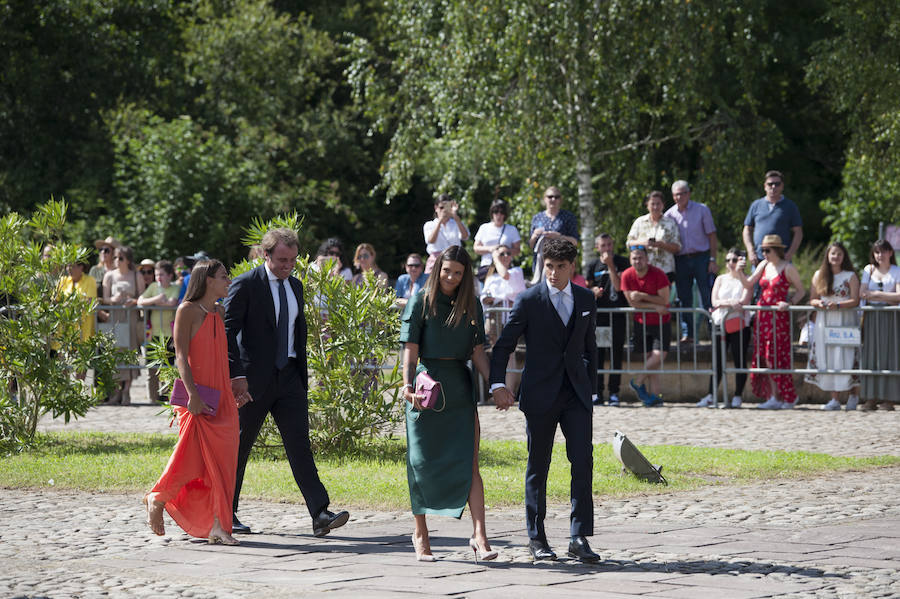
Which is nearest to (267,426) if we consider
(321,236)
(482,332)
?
(482,332)

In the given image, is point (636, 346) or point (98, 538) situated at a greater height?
point (636, 346)

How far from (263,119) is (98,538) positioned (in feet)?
104

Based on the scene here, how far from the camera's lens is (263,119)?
A: 1553 inches

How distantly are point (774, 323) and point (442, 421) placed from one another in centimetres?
935

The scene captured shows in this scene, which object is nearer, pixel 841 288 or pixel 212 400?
pixel 212 400

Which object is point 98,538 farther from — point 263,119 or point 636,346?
point 263,119

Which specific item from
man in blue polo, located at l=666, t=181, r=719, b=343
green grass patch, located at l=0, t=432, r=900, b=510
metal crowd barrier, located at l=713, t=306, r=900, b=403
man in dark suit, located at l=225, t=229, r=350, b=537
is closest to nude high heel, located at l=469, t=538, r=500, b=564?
man in dark suit, located at l=225, t=229, r=350, b=537

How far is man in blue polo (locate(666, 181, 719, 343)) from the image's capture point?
17.7m

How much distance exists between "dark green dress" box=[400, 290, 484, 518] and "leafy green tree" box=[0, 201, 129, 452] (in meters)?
6.05

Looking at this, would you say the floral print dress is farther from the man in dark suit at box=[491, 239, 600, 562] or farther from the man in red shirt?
the man in dark suit at box=[491, 239, 600, 562]

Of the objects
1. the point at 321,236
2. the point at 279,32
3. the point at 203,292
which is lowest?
the point at 203,292

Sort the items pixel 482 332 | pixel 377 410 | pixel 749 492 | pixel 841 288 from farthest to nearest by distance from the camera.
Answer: pixel 841 288 < pixel 377 410 < pixel 749 492 < pixel 482 332

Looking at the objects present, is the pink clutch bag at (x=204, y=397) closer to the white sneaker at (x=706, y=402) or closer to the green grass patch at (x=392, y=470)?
the green grass patch at (x=392, y=470)

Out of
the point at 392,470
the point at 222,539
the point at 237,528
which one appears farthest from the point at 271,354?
the point at 392,470
